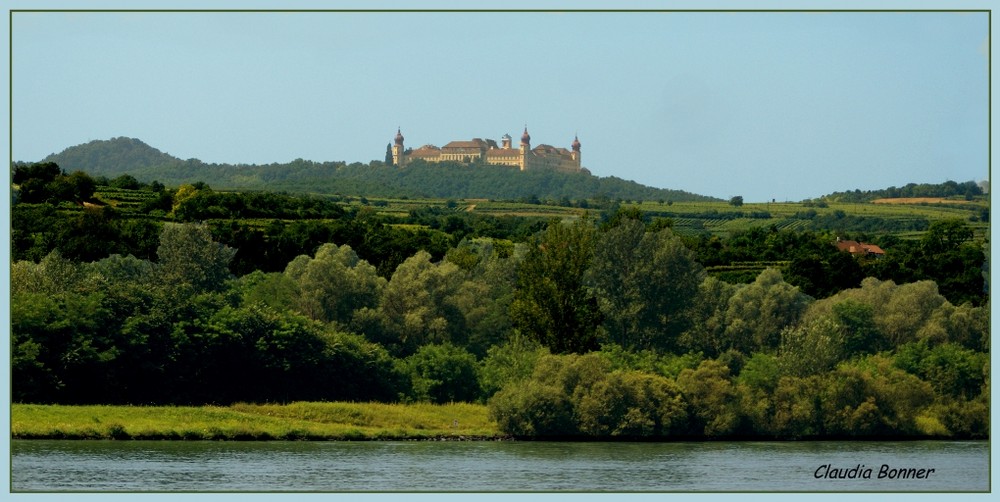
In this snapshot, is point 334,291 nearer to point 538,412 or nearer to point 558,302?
point 558,302

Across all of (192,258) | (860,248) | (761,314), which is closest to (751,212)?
(860,248)

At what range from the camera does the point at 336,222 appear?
261ft

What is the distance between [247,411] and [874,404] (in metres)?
18.2

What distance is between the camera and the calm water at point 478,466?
35.8 meters

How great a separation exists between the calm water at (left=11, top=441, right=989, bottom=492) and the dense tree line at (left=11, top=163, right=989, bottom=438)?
179cm

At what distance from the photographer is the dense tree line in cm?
4759

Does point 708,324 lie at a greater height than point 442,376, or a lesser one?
greater

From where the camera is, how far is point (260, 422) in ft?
154

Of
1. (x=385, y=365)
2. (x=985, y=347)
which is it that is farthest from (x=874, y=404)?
(x=385, y=365)

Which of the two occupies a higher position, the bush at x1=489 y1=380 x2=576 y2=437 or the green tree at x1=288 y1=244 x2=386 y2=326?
A: the green tree at x1=288 y1=244 x2=386 y2=326

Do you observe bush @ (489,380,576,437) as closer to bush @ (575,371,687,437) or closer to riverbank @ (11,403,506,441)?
bush @ (575,371,687,437)

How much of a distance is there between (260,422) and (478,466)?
9825mm

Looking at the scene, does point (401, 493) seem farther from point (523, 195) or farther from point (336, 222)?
point (523, 195)

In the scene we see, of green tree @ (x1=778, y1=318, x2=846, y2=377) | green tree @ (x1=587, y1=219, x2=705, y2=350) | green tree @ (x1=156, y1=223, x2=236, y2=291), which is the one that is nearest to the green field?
green tree @ (x1=156, y1=223, x2=236, y2=291)
